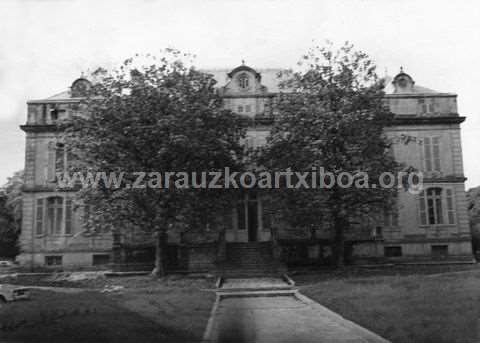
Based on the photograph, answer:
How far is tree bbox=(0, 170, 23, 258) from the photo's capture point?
1705 inches

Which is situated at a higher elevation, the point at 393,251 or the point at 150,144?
the point at 150,144

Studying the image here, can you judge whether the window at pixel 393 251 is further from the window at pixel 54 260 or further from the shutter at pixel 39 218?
the shutter at pixel 39 218

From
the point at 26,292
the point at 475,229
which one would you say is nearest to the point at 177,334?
the point at 26,292

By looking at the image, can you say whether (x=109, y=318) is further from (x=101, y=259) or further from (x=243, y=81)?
(x=243, y=81)

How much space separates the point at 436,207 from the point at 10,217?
34961mm

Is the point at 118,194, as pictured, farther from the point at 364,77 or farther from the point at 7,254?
the point at 7,254

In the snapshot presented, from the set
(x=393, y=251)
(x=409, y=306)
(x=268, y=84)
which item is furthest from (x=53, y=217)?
(x=409, y=306)

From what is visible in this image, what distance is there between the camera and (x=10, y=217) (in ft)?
146

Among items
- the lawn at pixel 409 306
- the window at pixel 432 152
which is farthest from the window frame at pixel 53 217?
the window at pixel 432 152

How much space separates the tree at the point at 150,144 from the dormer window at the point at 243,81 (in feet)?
24.9

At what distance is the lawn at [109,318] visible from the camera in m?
9.30

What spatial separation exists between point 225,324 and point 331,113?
12470 mm

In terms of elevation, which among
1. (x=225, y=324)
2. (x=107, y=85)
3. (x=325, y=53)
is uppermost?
(x=325, y=53)

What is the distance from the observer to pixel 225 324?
40.7 ft
